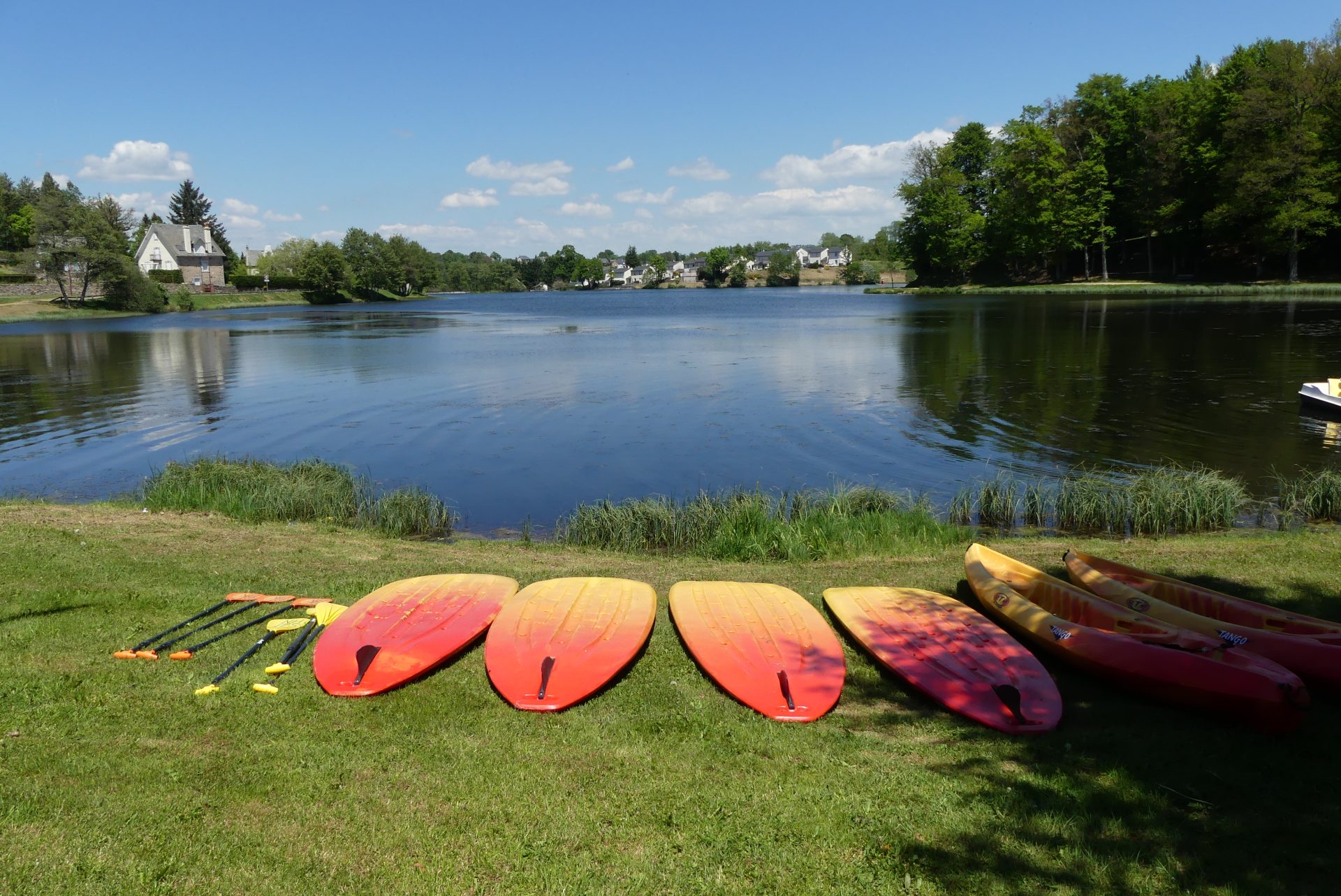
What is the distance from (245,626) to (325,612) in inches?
23.3

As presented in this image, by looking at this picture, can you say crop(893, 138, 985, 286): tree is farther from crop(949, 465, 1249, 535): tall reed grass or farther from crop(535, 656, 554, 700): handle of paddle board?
crop(535, 656, 554, 700): handle of paddle board

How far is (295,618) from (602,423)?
12850 millimetres

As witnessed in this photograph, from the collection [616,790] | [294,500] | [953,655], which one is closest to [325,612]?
[616,790]

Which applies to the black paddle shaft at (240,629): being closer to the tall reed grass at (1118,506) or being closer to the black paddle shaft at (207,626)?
the black paddle shaft at (207,626)

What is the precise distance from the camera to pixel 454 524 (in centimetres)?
1191

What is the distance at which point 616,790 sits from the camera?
172 inches

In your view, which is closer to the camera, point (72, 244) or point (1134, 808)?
point (1134, 808)

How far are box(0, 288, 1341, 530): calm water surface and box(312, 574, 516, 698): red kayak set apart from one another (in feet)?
15.0

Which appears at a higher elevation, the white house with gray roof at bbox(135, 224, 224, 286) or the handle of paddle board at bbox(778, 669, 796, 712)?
the white house with gray roof at bbox(135, 224, 224, 286)

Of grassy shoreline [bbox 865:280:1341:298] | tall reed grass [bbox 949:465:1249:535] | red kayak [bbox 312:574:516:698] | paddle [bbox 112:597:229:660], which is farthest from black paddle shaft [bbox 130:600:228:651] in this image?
grassy shoreline [bbox 865:280:1341:298]

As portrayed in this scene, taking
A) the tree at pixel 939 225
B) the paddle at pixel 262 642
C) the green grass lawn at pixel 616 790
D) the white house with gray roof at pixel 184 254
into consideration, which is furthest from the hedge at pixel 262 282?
the green grass lawn at pixel 616 790

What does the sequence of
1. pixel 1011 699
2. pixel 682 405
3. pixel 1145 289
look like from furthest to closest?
pixel 1145 289
pixel 682 405
pixel 1011 699

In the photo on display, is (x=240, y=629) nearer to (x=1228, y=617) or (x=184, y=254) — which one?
(x=1228, y=617)

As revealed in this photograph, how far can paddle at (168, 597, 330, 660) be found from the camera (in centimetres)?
595
